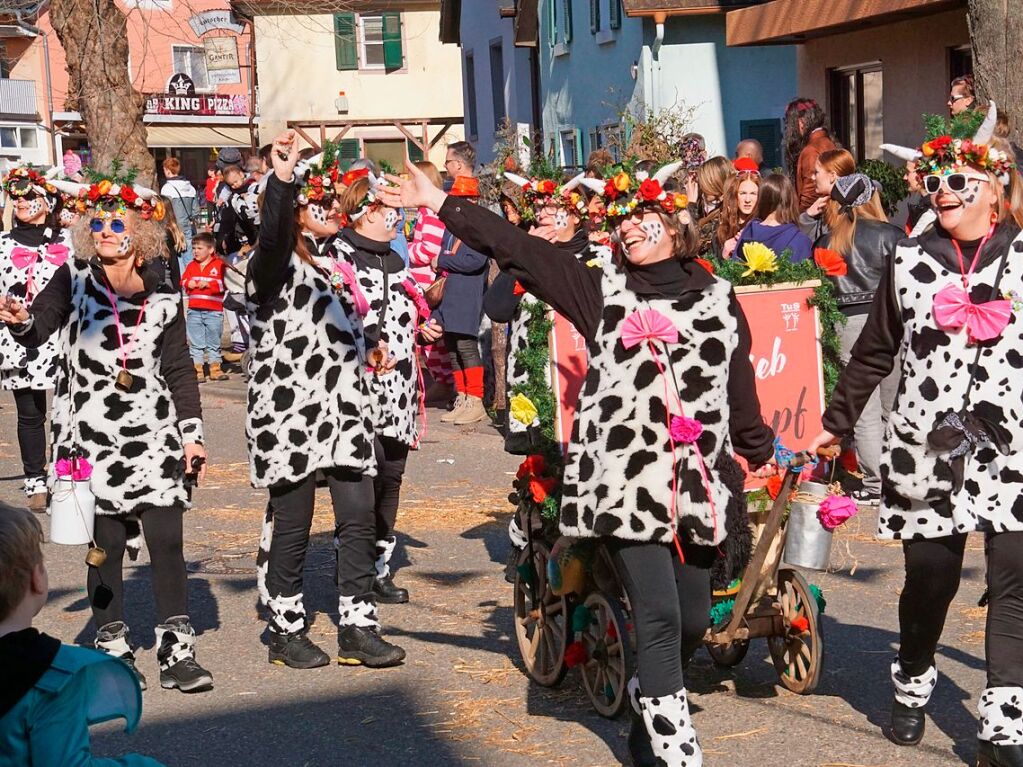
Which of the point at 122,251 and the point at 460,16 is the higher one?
the point at 460,16

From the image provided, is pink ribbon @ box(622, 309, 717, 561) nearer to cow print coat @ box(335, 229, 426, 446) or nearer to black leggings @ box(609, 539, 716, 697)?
black leggings @ box(609, 539, 716, 697)

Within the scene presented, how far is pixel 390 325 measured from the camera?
7.73m

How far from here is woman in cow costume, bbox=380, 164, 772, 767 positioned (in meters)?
5.03

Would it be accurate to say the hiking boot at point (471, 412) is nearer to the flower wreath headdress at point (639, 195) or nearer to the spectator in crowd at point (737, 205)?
the spectator in crowd at point (737, 205)

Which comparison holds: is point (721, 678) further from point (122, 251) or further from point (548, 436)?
point (122, 251)

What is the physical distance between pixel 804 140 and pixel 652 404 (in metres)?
8.02

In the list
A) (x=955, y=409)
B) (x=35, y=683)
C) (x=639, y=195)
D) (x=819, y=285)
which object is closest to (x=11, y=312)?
(x=639, y=195)

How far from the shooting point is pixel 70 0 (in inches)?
650

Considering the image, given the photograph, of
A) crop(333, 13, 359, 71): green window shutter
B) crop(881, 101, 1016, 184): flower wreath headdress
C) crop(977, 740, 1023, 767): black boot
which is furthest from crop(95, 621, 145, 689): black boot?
crop(333, 13, 359, 71): green window shutter

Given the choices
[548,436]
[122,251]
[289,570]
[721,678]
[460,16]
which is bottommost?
[721,678]

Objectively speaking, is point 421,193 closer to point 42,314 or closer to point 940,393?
point 940,393

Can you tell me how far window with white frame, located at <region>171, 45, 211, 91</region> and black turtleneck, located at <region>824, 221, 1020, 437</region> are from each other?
5589cm

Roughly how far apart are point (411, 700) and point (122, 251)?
7.08 feet

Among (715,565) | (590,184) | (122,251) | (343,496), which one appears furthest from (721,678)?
(122,251)
